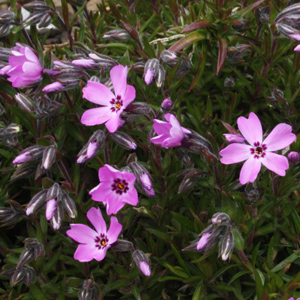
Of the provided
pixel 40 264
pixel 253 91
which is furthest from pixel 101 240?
pixel 253 91

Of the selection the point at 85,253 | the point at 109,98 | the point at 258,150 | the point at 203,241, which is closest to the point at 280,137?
the point at 258,150

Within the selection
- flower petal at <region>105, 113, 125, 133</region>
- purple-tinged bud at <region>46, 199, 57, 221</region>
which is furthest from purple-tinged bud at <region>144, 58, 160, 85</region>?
purple-tinged bud at <region>46, 199, 57, 221</region>

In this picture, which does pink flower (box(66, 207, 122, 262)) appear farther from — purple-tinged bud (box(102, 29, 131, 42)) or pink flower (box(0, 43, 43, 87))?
purple-tinged bud (box(102, 29, 131, 42))

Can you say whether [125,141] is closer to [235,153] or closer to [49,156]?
[49,156]

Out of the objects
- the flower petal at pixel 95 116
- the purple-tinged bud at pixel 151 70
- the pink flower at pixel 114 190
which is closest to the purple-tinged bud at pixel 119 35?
the purple-tinged bud at pixel 151 70

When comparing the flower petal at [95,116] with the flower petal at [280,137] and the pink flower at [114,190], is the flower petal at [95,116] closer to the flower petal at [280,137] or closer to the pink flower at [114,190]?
the pink flower at [114,190]

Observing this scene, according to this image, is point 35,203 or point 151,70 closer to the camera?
point 35,203

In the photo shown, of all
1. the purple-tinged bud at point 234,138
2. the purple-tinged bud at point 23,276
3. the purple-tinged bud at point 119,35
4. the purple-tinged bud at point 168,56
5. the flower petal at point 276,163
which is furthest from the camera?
the purple-tinged bud at point 119,35
